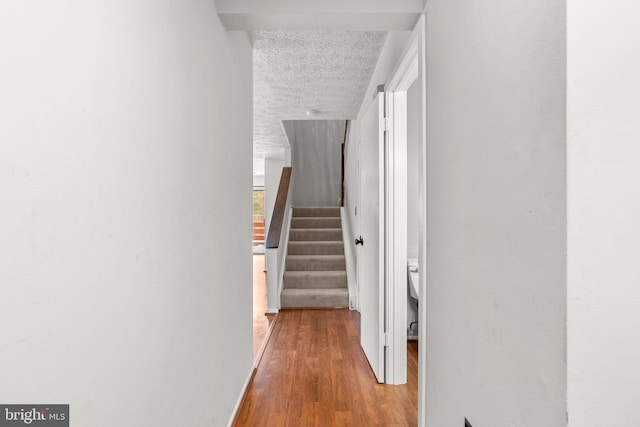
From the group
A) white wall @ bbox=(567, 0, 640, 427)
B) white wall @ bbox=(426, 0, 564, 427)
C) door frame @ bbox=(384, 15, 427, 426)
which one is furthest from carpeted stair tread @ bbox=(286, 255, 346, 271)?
white wall @ bbox=(567, 0, 640, 427)

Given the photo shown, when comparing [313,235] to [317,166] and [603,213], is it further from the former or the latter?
[603,213]

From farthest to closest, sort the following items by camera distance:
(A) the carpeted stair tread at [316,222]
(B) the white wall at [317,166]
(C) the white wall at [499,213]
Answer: (B) the white wall at [317,166], (A) the carpeted stair tread at [316,222], (C) the white wall at [499,213]

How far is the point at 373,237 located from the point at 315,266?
7.79 ft

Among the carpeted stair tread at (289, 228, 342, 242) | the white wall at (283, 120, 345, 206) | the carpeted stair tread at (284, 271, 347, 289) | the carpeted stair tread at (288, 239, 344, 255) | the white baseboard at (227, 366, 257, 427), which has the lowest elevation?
the white baseboard at (227, 366, 257, 427)

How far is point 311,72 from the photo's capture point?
2908 millimetres

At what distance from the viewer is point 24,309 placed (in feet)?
1.98

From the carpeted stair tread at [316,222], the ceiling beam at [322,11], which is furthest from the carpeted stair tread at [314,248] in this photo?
the ceiling beam at [322,11]

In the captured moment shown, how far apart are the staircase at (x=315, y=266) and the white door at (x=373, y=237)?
1361 millimetres

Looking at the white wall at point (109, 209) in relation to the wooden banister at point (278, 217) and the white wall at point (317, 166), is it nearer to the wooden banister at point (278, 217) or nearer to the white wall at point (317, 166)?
the wooden banister at point (278, 217)

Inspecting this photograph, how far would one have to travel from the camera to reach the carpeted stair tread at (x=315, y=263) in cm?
501

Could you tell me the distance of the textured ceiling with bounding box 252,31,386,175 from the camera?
93.2 inches

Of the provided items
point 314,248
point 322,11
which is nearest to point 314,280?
point 314,248

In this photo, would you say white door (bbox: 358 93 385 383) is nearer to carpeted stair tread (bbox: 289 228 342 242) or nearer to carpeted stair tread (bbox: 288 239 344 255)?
carpeted stair tread (bbox: 288 239 344 255)

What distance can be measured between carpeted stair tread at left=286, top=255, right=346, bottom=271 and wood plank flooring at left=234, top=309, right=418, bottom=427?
1.52 m
